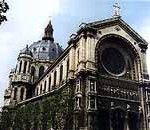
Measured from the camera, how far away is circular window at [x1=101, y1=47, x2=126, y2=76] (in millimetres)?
36500

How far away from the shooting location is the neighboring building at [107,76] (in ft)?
105

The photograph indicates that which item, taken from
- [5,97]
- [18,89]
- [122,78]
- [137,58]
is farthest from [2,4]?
[5,97]

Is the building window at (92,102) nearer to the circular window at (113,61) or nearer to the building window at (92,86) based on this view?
the building window at (92,86)

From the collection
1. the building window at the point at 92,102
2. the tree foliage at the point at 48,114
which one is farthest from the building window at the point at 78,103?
the building window at the point at 92,102

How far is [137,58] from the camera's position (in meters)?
38.6

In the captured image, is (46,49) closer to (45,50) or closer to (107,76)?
(45,50)

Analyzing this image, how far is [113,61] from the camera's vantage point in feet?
123

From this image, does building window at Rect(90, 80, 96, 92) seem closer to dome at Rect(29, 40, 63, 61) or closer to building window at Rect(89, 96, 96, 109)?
building window at Rect(89, 96, 96, 109)

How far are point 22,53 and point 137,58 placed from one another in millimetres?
29659

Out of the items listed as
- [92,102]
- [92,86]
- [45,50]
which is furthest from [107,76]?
[45,50]

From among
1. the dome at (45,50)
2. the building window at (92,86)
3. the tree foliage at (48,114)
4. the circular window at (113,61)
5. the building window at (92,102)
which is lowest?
the tree foliage at (48,114)

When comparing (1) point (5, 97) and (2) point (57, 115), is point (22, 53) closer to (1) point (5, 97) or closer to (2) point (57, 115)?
(1) point (5, 97)

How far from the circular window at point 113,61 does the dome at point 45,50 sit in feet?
104

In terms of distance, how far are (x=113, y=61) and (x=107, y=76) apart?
3599 mm
